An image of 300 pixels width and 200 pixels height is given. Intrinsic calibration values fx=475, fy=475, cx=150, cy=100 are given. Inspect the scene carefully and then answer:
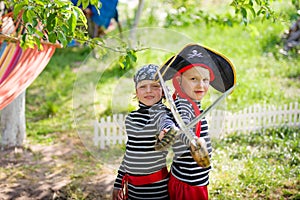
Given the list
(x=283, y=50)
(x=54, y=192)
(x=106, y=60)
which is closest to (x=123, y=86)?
(x=106, y=60)

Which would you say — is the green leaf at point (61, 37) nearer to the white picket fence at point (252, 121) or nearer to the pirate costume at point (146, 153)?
the pirate costume at point (146, 153)

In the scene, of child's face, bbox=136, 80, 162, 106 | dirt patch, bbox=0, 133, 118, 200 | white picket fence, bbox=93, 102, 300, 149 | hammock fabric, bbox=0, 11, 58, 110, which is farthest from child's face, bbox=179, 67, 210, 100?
white picket fence, bbox=93, 102, 300, 149

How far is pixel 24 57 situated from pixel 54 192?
3.19 ft

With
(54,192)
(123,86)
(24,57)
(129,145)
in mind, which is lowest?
(54,192)

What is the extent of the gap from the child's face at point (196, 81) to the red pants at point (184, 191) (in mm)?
451

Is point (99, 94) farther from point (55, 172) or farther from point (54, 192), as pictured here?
point (54, 192)

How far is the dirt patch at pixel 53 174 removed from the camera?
11.1ft

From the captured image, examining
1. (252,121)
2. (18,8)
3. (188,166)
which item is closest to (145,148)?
(188,166)

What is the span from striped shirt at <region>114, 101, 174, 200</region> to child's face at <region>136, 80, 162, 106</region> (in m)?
0.03

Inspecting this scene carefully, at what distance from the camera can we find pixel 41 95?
220 inches

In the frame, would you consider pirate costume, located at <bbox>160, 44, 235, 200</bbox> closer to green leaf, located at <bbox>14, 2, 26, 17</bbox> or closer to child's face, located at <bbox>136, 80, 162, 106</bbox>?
child's face, located at <bbox>136, 80, 162, 106</bbox>

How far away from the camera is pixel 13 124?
4.07m

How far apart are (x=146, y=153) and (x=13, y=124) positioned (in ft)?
7.11

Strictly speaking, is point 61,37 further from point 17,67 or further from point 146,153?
point 17,67
